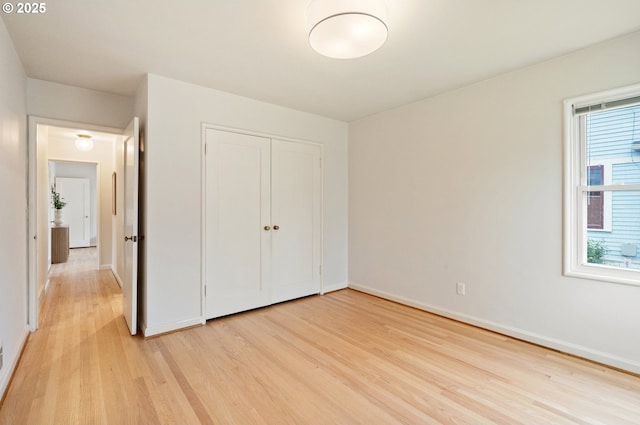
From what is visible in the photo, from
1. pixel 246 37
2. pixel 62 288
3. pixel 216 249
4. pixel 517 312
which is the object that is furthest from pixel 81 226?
pixel 517 312

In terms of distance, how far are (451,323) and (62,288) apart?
5360mm

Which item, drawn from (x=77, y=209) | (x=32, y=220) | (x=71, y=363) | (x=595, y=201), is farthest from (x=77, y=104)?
(x=77, y=209)

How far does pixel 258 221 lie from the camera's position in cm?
354

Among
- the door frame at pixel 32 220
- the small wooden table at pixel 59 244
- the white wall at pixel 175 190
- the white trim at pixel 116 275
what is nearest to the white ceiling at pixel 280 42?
the white wall at pixel 175 190

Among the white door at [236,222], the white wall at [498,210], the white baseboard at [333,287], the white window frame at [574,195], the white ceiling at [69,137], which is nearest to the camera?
the white wall at [498,210]

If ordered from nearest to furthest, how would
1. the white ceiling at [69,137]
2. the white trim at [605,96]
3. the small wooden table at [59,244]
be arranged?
the white trim at [605,96]
the white ceiling at [69,137]
the small wooden table at [59,244]

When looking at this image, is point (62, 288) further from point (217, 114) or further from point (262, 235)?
point (217, 114)

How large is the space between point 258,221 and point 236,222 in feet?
0.90

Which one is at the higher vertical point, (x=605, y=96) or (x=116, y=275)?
(x=605, y=96)

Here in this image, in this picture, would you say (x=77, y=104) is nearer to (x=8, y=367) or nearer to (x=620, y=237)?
(x=8, y=367)

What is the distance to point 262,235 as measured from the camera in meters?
3.57

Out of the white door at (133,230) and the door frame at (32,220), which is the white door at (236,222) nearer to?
the white door at (133,230)

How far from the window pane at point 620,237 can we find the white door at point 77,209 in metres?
11.3

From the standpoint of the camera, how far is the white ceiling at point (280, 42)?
190 cm
